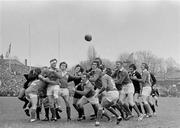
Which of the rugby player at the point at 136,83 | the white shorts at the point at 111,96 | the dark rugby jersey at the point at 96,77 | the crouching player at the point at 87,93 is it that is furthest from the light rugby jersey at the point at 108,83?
the rugby player at the point at 136,83

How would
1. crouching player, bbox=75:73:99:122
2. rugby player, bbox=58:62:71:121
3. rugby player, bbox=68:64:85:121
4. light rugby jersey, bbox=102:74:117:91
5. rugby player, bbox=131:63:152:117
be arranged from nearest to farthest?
light rugby jersey, bbox=102:74:117:91
crouching player, bbox=75:73:99:122
rugby player, bbox=58:62:71:121
rugby player, bbox=68:64:85:121
rugby player, bbox=131:63:152:117

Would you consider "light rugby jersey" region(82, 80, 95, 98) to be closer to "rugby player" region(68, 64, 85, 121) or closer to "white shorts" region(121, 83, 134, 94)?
"rugby player" region(68, 64, 85, 121)

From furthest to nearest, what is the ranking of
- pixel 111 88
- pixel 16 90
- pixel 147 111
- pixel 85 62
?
pixel 85 62
pixel 16 90
pixel 147 111
pixel 111 88

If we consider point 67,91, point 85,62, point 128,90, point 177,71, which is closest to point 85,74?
point 67,91

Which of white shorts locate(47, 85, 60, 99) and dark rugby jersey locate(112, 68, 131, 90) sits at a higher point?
dark rugby jersey locate(112, 68, 131, 90)

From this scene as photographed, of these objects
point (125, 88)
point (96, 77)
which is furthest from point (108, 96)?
point (125, 88)

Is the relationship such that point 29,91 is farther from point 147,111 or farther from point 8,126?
point 147,111

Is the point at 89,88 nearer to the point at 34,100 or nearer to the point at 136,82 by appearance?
the point at 34,100

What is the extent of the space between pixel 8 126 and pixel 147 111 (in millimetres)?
4944

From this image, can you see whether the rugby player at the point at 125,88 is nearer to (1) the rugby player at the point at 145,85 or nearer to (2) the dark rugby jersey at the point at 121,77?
(2) the dark rugby jersey at the point at 121,77

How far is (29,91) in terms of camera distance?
989cm

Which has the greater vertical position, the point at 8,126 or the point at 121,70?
the point at 121,70

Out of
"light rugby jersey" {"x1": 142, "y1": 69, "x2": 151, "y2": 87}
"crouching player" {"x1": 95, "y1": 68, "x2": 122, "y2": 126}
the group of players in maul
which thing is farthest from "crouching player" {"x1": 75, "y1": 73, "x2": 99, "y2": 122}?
"light rugby jersey" {"x1": 142, "y1": 69, "x2": 151, "y2": 87}

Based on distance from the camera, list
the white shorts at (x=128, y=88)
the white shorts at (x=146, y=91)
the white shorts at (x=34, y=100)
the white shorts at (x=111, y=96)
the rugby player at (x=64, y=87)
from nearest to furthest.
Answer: the white shorts at (x=111, y=96)
the white shorts at (x=34, y=100)
the rugby player at (x=64, y=87)
the white shorts at (x=128, y=88)
the white shorts at (x=146, y=91)
